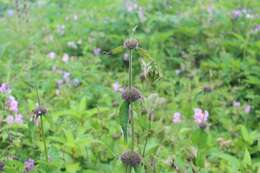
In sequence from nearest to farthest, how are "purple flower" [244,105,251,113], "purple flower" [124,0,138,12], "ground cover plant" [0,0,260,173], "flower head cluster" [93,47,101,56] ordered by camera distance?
"ground cover plant" [0,0,260,173] → "purple flower" [244,105,251,113] → "flower head cluster" [93,47,101,56] → "purple flower" [124,0,138,12]

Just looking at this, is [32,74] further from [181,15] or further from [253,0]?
[253,0]

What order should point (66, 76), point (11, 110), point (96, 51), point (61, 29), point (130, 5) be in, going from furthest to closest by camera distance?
point (61, 29) < point (130, 5) < point (96, 51) < point (66, 76) < point (11, 110)

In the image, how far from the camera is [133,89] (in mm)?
1356

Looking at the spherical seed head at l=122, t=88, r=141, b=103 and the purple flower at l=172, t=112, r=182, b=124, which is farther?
the purple flower at l=172, t=112, r=182, b=124

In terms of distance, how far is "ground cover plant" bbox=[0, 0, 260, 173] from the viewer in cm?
172

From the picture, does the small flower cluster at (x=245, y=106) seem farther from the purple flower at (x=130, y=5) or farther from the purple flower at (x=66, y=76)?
the purple flower at (x=130, y=5)

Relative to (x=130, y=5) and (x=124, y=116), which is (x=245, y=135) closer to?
(x=124, y=116)

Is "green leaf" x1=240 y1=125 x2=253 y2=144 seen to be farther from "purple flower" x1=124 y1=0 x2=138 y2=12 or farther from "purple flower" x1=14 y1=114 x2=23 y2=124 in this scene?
"purple flower" x1=124 y1=0 x2=138 y2=12

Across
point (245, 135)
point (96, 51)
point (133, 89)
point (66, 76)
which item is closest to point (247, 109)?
point (245, 135)

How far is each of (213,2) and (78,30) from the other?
1460 millimetres

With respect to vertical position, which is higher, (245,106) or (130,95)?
(130,95)

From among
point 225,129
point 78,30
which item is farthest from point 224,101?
point 78,30

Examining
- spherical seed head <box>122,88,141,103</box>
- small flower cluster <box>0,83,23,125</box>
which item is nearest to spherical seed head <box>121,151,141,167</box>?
spherical seed head <box>122,88,141,103</box>

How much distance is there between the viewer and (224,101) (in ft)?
9.84
